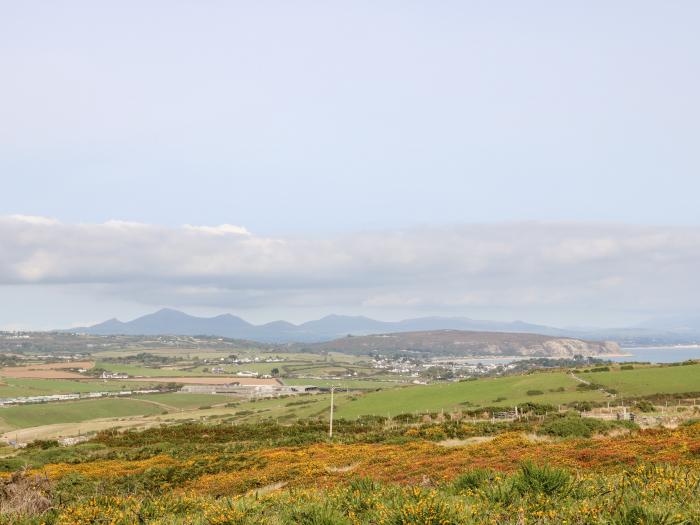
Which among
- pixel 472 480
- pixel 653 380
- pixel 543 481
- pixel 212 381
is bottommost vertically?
pixel 212 381

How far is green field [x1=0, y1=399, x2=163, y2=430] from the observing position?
362ft

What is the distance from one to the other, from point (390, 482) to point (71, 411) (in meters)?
117

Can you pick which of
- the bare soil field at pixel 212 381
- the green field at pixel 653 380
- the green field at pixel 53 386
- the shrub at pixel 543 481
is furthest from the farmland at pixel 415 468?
the bare soil field at pixel 212 381

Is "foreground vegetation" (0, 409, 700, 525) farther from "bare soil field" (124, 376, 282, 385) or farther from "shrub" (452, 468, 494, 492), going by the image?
"bare soil field" (124, 376, 282, 385)

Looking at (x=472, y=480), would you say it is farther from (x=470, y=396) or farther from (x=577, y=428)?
(x=470, y=396)

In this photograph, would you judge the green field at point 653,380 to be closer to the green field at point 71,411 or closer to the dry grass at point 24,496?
the dry grass at point 24,496

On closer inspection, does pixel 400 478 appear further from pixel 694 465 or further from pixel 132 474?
pixel 132 474

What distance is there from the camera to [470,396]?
83812 millimetres

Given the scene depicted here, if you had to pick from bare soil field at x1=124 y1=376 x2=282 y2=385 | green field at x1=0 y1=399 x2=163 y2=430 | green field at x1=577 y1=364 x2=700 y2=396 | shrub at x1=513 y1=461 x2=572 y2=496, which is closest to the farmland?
shrub at x1=513 y1=461 x2=572 y2=496

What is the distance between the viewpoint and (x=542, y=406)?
61531mm

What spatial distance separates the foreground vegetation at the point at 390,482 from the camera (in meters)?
11.6

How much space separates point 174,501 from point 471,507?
26.9 feet

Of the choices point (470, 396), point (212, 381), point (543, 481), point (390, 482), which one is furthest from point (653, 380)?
point (212, 381)

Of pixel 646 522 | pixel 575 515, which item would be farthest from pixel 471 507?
pixel 646 522
